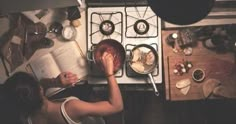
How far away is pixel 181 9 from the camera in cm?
150

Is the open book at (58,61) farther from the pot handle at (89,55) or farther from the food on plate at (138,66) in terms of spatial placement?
the food on plate at (138,66)

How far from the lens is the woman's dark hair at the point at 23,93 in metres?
2.14

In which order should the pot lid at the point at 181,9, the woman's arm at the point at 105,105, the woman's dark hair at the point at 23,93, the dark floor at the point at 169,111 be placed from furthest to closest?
the dark floor at the point at 169,111 → the woman's arm at the point at 105,105 → the woman's dark hair at the point at 23,93 → the pot lid at the point at 181,9

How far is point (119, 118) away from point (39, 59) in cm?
82

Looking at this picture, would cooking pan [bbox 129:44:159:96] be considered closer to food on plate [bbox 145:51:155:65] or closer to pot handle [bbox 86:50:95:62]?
food on plate [bbox 145:51:155:65]

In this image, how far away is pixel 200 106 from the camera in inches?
117

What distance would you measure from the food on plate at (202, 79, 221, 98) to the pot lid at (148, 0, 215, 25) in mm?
1053

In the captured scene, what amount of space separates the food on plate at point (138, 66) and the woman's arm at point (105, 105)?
0.18 meters

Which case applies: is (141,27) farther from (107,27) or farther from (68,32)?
(68,32)

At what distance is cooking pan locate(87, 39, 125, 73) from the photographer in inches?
99.3

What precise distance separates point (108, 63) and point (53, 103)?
0.44m

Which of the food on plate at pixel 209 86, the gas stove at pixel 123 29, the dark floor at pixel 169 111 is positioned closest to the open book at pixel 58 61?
the gas stove at pixel 123 29

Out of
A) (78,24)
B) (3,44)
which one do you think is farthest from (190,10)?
(3,44)

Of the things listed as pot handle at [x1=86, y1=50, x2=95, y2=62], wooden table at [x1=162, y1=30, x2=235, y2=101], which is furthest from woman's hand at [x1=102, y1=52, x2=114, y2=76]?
wooden table at [x1=162, y1=30, x2=235, y2=101]
